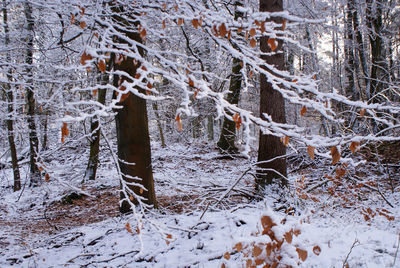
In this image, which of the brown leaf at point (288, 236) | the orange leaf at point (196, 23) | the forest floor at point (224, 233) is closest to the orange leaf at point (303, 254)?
the forest floor at point (224, 233)

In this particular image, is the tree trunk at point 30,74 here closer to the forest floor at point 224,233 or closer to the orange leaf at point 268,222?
the forest floor at point 224,233

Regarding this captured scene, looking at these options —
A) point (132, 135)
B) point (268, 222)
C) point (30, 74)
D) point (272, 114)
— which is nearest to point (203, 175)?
point (272, 114)

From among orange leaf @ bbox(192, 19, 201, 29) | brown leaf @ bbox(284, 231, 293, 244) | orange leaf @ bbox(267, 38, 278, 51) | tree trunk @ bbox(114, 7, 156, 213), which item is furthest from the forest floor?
orange leaf @ bbox(192, 19, 201, 29)

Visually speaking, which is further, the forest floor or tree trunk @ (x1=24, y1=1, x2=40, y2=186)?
tree trunk @ (x1=24, y1=1, x2=40, y2=186)

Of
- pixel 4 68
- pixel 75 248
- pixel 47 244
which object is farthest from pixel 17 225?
pixel 4 68

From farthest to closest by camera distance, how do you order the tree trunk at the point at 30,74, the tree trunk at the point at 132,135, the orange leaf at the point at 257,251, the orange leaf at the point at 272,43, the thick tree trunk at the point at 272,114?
1. the thick tree trunk at the point at 272,114
2. the tree trunk at the point at 132,135
3. the tree trunk at the point at 30,74
4. the orange leaf at the point at 272,43
5. the orange leaf at the point at 257,251

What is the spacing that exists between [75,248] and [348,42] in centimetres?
1258

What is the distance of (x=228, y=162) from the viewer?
39.0 feet

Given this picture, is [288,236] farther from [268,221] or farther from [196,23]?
[196,23]

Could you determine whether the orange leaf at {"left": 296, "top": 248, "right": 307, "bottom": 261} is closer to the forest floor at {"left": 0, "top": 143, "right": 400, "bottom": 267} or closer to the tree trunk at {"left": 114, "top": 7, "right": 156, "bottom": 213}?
the forest floor at {"left": 0, "top": 143, "right": 400, "bottom": 267}

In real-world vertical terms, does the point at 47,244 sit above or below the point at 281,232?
below

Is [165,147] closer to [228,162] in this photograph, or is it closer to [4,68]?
[228,162]

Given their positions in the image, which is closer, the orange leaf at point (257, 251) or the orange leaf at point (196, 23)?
the orange leaf at point (257, 251)

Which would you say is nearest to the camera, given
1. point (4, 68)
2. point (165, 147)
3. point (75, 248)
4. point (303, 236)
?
point (303, 236)
